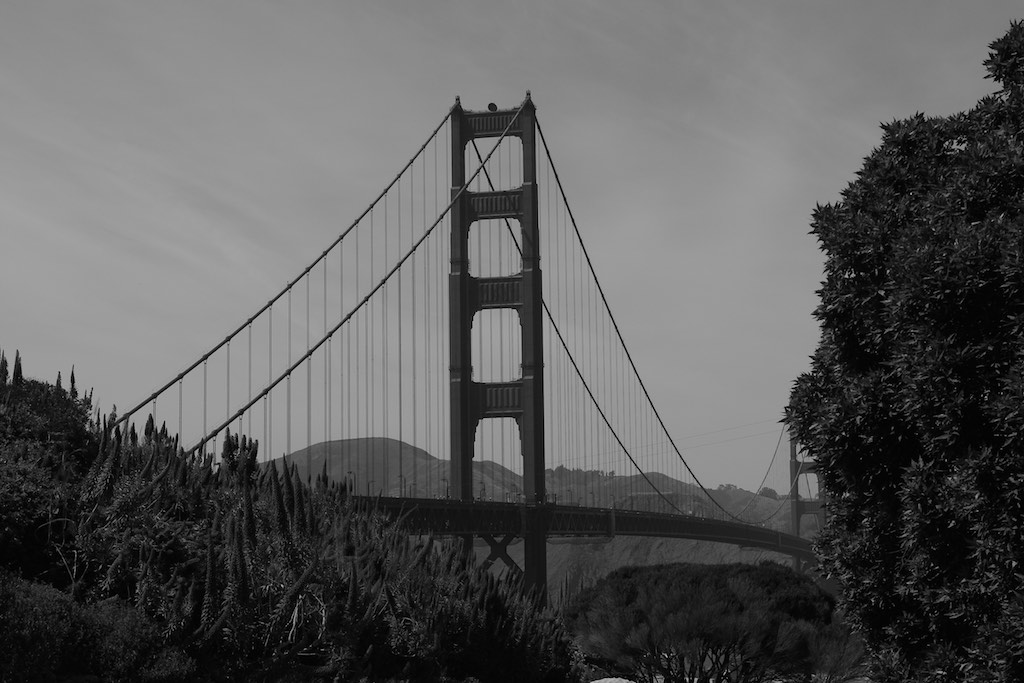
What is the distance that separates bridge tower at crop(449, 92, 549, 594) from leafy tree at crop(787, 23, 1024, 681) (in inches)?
1503

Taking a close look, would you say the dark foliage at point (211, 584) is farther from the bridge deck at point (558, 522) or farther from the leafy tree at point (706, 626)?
the leafy tree at point (706, 626)

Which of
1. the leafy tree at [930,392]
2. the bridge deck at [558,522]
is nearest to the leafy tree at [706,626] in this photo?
the bridge deck at [558,522]

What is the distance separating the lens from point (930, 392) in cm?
1415

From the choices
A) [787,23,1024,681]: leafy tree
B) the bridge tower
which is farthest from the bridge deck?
[787,23,1024,681]: leafy tree

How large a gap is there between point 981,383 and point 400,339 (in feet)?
→ 148

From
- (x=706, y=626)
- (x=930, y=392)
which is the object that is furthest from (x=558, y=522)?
(x=930, y=392)

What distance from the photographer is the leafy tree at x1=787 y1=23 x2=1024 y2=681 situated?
44.1 feet

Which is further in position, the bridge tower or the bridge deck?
the bridge tower

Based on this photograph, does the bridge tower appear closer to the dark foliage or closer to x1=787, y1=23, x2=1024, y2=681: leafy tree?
the dark foliage

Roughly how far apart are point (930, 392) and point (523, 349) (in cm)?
4231

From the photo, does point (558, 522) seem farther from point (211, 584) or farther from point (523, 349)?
point (211, 584)

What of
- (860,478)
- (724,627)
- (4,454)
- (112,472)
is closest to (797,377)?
(860,478)

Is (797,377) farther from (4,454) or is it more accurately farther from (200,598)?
(4,454)

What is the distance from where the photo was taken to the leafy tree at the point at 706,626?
32.4 meters
